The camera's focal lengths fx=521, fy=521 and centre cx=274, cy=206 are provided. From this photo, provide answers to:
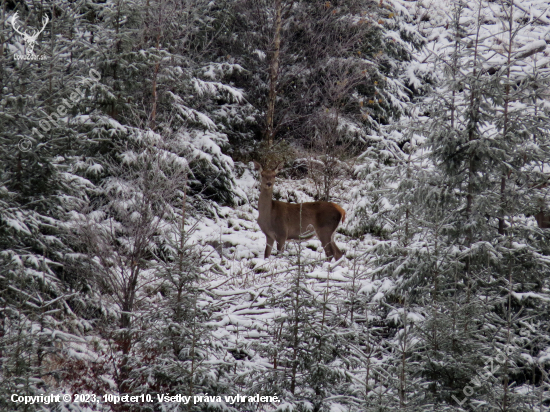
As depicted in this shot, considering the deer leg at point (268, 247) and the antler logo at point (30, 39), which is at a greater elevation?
the antler logo at point (30, 39)

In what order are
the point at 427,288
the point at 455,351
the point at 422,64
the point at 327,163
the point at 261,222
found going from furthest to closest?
the point at 422,64
the point at 327,163
the point at 261,222
the point at 427,288
the point at 455,351

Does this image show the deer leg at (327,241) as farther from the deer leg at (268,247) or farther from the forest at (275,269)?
the deer leg at (268,247)

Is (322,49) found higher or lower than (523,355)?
higher

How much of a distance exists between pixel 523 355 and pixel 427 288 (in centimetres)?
101

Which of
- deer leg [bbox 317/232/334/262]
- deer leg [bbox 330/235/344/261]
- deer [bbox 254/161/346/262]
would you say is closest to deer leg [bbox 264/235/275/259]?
deer [bbox 254/161/346/262]

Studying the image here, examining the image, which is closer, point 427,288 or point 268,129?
point 427,288

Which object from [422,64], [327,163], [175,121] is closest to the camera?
[175,121]

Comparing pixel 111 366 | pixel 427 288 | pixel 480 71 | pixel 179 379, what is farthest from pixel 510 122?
pixel 111 366

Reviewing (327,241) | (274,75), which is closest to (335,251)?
(327,241)

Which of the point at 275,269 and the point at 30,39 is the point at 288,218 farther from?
the point at 30,39

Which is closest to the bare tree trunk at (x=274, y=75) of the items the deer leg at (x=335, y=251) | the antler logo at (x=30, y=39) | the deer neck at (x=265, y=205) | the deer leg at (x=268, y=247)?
the deer neck at (x=265, y=205)

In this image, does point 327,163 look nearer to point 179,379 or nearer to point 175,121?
point 175,121

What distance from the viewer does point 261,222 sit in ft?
33.6

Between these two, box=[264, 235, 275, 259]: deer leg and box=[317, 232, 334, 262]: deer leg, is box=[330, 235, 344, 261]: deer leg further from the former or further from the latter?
box=[264, 235, 275, 259]: deer leg
